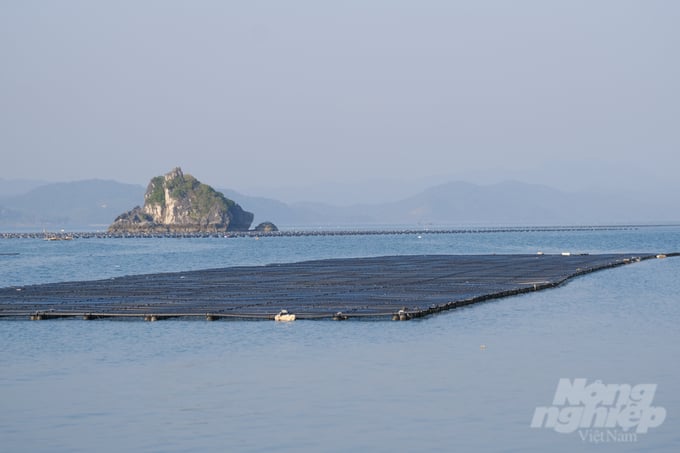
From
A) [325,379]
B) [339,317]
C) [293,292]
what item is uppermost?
[293,292]

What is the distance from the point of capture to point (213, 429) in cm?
2084

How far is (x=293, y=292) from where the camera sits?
55.5 m

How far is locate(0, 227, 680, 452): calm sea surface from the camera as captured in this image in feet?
65.9

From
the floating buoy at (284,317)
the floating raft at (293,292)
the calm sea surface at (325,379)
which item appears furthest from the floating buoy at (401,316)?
the floating buoy at (284,317)

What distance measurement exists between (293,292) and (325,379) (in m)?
29.2

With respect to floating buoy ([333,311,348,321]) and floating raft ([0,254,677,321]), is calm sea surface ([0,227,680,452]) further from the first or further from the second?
floating raft ([0,254,677,321])

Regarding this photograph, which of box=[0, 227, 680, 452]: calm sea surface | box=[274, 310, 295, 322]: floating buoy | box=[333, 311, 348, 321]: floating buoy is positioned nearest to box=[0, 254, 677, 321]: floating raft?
box=[333, 311, 348, 321]: floating buoy

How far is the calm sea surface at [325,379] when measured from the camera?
2009 centimetres

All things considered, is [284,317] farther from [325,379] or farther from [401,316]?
[325,379]

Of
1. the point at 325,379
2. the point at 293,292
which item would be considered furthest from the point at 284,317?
the point at 293,292

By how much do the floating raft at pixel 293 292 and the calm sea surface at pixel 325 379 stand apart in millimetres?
2499

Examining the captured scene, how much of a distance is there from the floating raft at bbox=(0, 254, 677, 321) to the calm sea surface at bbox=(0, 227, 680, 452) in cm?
250

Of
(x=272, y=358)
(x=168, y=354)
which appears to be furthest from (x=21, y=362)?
(x=272, y=358)

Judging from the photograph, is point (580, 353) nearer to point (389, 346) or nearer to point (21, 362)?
point (389, 346)
